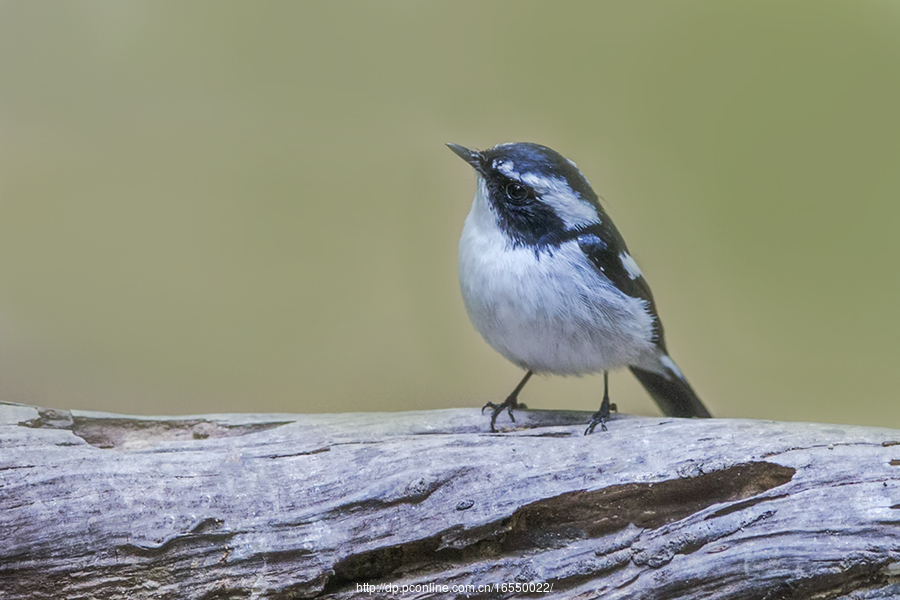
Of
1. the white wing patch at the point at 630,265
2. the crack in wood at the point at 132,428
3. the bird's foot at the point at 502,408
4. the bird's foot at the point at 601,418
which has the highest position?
the white wing patch at the point at 630,265

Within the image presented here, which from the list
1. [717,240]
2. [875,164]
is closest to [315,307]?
[717,240]

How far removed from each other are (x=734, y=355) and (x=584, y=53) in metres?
1.84

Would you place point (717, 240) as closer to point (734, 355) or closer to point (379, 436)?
point (734, 355)

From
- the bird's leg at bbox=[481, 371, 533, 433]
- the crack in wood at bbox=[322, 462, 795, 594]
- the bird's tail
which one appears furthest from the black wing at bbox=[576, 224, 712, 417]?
the crack in wood at bbox=[322, 462, 795, 594]

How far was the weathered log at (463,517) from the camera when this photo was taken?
2203 mm

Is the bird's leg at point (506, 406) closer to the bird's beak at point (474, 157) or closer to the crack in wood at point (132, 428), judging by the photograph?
the crack in wood at point (132, 428)

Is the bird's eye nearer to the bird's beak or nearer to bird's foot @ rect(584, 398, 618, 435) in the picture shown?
the bird's beak

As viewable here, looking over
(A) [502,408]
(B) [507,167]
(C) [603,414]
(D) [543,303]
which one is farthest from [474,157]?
(C) [603,414]

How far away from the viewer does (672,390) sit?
3.46m

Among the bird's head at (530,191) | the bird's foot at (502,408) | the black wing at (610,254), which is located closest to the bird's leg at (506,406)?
the bird's foot at (502,408)

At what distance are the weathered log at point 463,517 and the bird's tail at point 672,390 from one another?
0.69 m

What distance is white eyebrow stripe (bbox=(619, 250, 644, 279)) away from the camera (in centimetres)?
305

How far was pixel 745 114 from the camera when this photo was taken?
3.51 m

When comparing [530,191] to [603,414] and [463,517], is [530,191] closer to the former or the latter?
[603,414]
